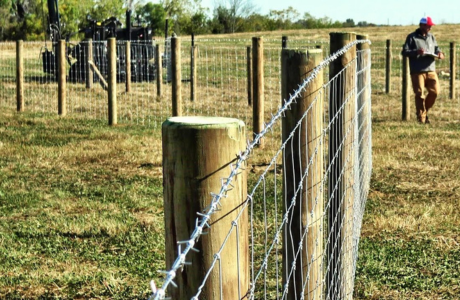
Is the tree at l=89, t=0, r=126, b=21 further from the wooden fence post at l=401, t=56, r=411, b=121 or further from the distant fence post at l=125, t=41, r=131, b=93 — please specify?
the wooden fence post at l=401, t=56, r=411, b=121

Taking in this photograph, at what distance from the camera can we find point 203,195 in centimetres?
197

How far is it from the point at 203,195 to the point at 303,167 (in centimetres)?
173

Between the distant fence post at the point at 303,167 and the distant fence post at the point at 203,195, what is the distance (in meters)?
1.48

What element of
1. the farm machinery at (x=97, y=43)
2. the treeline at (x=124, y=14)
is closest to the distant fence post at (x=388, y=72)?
the farm machinery at (x=97, y=43)

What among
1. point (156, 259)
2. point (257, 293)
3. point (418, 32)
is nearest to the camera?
point (257, 293)

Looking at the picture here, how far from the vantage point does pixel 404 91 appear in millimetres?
15375

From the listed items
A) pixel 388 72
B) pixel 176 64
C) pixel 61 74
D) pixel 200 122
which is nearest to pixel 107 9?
pixel 388 72

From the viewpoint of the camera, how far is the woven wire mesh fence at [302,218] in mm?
2047

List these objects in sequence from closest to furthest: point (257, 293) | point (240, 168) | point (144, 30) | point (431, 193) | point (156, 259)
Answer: point (240, 168) < point (257, 293) < point (156, 259) < point (431, 193) < point (144, 30)

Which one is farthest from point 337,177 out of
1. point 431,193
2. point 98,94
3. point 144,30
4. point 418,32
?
point 144,30

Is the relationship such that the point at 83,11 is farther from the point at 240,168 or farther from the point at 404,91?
the point at 240,168

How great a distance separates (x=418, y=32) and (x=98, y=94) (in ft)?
30.4

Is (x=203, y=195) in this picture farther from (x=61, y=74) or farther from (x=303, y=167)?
(x=61, y=74)

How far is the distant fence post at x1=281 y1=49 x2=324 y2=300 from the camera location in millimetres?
3609
